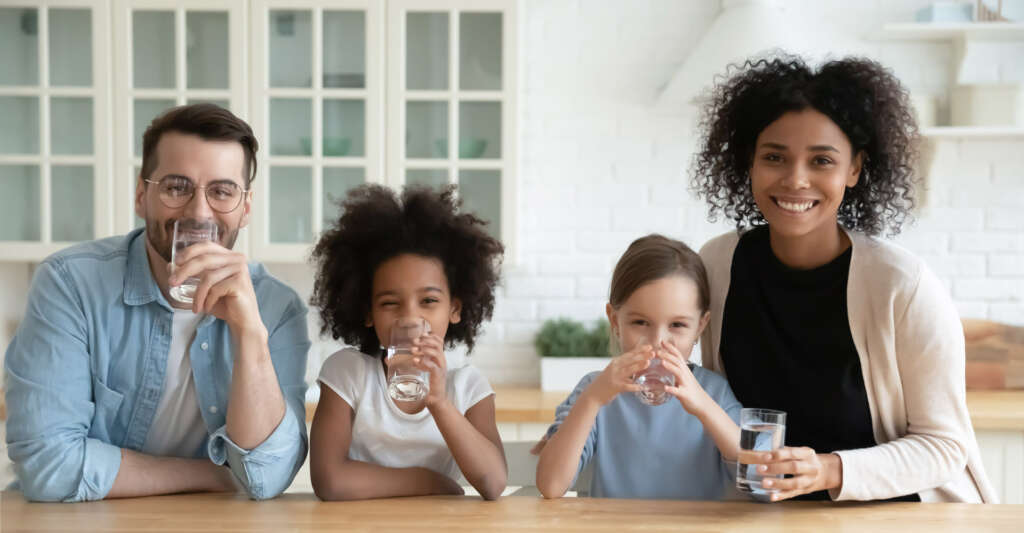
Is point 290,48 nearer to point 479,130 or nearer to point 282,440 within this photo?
point 479,130

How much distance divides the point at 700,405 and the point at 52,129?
2.72 meters

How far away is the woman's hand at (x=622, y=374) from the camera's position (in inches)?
59.3

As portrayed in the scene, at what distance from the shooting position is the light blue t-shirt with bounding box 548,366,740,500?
5.73ft

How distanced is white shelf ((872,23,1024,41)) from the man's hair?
8.42ft

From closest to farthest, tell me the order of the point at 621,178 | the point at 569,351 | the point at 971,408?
the point at 971,408 → the point at 569,351 → the point at 621,178

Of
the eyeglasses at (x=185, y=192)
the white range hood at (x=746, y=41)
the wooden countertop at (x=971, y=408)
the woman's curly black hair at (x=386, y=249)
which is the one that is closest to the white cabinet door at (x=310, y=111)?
the wooden countertop at (x=971, y=408)

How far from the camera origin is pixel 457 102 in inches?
131

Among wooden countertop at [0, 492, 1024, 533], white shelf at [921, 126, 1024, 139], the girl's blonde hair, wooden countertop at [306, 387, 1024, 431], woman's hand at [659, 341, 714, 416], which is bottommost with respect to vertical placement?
wooden countertop at [306, 387, 1024, 431]

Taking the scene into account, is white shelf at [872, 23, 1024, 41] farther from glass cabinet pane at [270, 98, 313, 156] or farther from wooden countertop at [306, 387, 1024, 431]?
glass cabinet pane at [270, 98, 313, 156]

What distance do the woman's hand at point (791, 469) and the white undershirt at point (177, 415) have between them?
93cm

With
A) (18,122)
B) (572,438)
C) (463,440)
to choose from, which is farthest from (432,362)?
(18,122)

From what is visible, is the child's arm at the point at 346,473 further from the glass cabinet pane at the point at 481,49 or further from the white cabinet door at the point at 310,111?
the glass cabinet pane at the point at 481,49

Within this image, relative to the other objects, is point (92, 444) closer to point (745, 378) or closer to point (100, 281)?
point (100, 281)

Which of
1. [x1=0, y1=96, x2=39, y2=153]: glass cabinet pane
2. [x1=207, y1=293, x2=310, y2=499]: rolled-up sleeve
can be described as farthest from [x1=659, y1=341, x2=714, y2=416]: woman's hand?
[x1=0, y1=96, x2=39, y2=153]: glass cabinet pane
